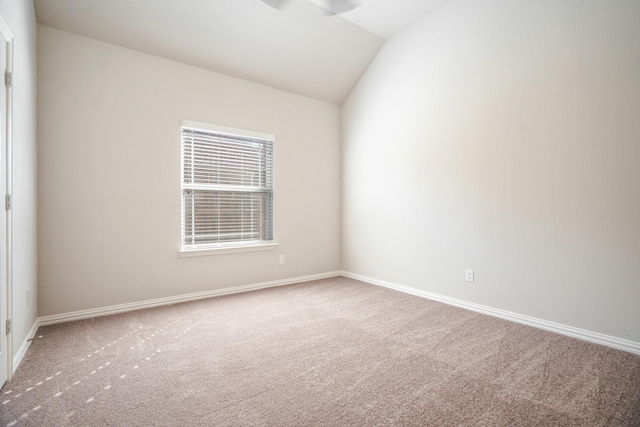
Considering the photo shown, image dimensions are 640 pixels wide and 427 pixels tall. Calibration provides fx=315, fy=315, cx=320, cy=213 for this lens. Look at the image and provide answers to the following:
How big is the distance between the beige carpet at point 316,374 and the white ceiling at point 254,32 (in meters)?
2.62

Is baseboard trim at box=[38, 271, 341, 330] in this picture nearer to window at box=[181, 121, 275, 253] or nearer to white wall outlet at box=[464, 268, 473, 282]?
window at box=[181, 121, 275, 253]

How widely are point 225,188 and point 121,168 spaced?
3.44 ft

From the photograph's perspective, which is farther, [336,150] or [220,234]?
[336,150]

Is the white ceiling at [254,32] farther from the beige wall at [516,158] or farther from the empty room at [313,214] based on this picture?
the beige wall at [516,158]

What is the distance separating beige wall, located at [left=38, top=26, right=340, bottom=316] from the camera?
272cm

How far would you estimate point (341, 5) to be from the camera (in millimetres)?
3191

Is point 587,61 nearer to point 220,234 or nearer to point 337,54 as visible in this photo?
point 337,54

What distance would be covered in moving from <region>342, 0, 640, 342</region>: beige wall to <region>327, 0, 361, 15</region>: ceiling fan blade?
0.87 m

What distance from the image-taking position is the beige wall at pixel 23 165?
1.99 m

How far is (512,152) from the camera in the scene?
279 centimetres

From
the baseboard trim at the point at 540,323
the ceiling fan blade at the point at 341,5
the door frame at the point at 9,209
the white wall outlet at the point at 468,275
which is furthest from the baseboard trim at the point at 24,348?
the ceiling fan blade at the point at 341,5

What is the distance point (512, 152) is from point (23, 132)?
12.6 feet

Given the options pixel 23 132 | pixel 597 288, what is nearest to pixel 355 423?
pixel 597 288

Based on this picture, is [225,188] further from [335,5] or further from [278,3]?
[335,5]
